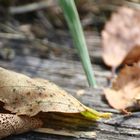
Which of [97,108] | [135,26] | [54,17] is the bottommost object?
[97,108]

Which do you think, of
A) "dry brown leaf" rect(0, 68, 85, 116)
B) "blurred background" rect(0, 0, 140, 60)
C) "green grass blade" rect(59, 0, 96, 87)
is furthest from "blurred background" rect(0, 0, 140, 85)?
"dry brown leaf" rect(0, 68, 85, 116)

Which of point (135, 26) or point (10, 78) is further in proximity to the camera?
point (135, 26)

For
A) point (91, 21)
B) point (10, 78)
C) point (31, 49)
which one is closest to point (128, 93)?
point (10, 78)

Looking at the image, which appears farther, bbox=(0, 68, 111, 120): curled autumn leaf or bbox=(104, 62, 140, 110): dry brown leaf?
bbox=(104, 62, 140, 110): dry brown leaf

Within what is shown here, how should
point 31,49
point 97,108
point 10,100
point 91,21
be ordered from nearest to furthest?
point 10,100 < point 97,108 < point 31,49 < point 91,21

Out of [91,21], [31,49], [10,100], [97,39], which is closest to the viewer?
[10,100]

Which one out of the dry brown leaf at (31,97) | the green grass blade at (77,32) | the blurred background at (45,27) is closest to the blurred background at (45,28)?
the blurred background at (45,27)

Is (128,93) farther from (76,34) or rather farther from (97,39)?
(97,39)

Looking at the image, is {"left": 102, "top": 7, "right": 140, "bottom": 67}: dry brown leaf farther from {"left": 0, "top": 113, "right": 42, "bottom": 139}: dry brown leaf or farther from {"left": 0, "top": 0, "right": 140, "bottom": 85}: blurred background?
{"left": 0, "top": 113, "right": 42, "bottom": 139}: dry brown leaf
